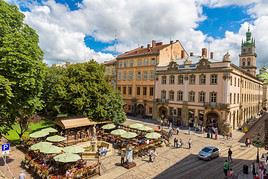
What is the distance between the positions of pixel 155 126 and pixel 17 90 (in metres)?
26.3

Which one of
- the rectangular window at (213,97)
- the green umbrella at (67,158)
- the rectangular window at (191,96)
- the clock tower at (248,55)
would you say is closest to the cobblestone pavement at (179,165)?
the green umbrella at (67,158)

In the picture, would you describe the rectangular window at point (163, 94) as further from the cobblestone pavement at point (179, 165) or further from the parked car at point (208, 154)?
the parked car at point (208, 154)

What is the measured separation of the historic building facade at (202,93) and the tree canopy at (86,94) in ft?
45.8

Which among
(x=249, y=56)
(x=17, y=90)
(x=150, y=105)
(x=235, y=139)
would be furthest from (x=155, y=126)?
(x=249, y=56)

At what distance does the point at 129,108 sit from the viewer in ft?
173

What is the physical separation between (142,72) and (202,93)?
16.0m

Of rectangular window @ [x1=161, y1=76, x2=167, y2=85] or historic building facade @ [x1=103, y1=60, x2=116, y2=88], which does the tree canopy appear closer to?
rectangular window @ [x1=161, y1=76, x2=167, y2=85]

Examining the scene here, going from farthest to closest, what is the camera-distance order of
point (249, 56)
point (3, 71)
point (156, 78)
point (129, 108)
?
1. point (249, 56)
2. point (129, 108)
3. point (156, 78)
4. point (3, 71)

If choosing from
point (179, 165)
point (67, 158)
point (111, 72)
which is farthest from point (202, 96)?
point (111, 72)

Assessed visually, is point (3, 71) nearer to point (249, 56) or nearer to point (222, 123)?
point (222, 123)

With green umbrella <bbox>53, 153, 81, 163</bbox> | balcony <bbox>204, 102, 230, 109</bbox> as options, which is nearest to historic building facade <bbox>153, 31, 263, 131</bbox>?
balcony <bbox>204, 102, 230, 109</bbox>

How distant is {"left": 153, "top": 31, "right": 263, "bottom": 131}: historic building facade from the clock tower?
139 feet

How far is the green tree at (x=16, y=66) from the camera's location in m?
17.5

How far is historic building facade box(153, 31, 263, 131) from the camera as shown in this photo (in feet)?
116
